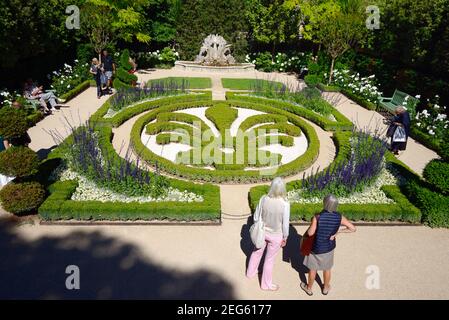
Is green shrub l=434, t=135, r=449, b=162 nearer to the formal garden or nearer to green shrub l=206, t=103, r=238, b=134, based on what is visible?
the formal garden

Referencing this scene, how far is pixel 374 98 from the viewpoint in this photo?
1872 cm

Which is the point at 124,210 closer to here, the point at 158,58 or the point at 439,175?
the point at 439,175

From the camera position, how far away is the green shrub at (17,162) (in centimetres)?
776

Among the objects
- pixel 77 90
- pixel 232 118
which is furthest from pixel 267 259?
pixel 77 90

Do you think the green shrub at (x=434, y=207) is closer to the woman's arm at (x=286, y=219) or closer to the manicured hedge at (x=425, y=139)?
the woman's arm at (x=286, y=219)

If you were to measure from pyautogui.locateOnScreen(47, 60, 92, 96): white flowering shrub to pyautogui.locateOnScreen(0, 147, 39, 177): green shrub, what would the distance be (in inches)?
430

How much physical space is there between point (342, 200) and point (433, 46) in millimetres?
12636

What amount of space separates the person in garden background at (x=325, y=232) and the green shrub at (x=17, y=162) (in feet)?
19.9

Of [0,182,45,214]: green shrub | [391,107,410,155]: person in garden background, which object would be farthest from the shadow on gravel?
[391,107,410,155]: person in garden background

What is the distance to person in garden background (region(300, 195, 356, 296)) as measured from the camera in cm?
561

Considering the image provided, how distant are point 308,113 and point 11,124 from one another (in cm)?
1172

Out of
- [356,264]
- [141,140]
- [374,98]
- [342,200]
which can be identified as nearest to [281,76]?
[374,98]

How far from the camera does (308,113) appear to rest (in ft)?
53.1

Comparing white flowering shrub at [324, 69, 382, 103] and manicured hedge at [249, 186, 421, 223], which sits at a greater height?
white flowering shrub at [324, 69, 382, 103]
